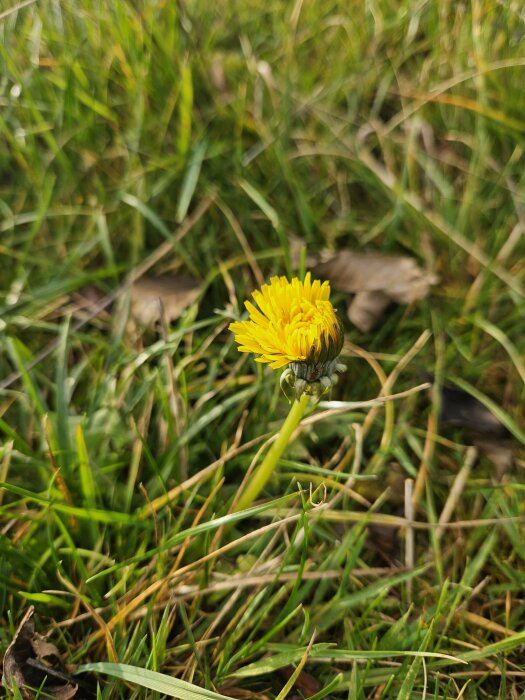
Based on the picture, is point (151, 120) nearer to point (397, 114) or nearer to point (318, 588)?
point (397, 114)

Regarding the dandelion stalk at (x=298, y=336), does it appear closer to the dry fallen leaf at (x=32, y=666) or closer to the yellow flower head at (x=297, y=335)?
the yellow flower head at (x=297, y=335)

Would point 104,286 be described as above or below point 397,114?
below

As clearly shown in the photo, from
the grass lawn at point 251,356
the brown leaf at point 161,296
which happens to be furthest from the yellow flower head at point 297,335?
the brown leaf at point 161,296

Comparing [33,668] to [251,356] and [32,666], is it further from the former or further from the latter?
[251,356]

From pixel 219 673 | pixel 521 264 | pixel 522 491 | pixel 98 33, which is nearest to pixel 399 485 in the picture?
pixel 522 491

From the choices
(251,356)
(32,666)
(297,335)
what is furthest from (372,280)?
(32,666)
